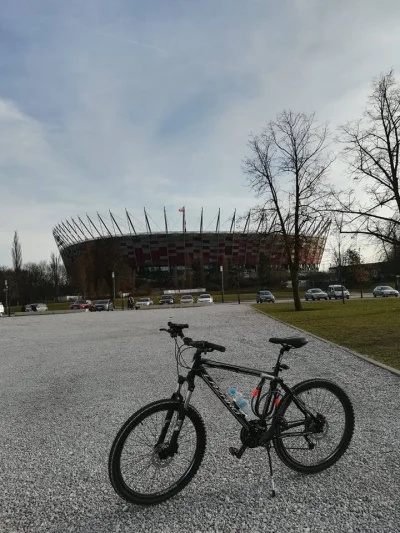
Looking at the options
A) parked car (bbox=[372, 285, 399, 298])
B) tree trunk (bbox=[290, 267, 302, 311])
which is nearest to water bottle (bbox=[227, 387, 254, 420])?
tree trunk (bbox=[290, 267, 302, 311])

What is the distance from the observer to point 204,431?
369cm

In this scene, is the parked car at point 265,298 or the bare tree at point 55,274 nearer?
the parked car at point 265,298

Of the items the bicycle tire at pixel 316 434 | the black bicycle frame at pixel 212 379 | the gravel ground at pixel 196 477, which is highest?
the black bicycle frame at pixel 212 379

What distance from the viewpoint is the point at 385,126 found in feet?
76.6

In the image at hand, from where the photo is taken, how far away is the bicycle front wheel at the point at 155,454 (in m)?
3.37

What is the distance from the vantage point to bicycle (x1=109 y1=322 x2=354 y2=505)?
3426 mm

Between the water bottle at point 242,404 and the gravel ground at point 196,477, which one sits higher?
the water bottle at point 242,404

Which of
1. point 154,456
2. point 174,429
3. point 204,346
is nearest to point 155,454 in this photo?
point 154,456

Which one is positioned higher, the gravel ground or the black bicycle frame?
the black bicycle frame

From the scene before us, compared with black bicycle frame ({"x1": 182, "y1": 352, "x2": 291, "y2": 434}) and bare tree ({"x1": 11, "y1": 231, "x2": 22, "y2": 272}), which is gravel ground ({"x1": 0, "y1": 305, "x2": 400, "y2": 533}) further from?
bare tree ({"x1": 11, "y1": 231, "x2": 22, "y2": 272})

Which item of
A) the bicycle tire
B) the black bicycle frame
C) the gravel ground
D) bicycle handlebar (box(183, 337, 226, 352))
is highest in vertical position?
bicycle handlebar (box(183, 337, 226, 352))

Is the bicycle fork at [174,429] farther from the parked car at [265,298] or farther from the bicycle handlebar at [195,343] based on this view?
the parked car at [265,298]

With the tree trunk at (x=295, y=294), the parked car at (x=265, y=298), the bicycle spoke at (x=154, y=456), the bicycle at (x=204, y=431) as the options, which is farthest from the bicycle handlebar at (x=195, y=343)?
the parked car at (x=265, y=298)

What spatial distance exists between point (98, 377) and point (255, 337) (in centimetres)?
743
